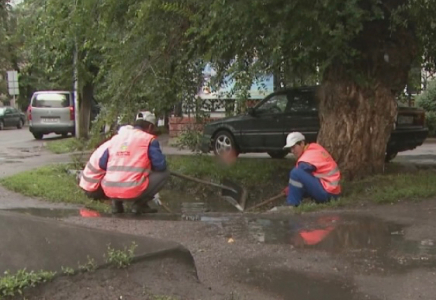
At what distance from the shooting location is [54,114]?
82.1ft

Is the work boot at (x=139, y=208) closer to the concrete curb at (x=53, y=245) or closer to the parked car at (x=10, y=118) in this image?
the concrete curb at (x=53, y=245)

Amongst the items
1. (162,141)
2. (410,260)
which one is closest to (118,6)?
(410,260)

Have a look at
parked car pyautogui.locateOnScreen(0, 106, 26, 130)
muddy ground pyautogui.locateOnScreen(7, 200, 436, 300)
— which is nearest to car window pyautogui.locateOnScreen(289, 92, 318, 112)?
muddy ground pyautogui.locateOnScreen(7, 200, 436, 300)

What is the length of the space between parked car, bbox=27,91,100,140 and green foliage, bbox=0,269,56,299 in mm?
21497

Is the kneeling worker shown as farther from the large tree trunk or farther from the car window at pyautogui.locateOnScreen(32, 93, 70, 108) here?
the car window at pyautogui.locateOnScreen(32, 93, 70, 108)

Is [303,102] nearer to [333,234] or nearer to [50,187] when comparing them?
[50,187]

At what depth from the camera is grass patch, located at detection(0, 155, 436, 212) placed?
830 cm

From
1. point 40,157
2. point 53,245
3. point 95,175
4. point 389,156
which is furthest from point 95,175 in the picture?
point 40,157

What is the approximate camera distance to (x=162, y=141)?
2000 cm

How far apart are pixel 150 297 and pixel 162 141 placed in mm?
16016

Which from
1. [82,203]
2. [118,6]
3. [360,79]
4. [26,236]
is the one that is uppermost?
[118,6]

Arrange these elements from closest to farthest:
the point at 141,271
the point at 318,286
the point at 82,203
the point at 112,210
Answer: the point at 141,271 < the point at 318,286 < the point at 112,210 < the point at 82,203

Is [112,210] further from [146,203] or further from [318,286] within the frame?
[318,286]

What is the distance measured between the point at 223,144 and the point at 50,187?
540 centimetres
